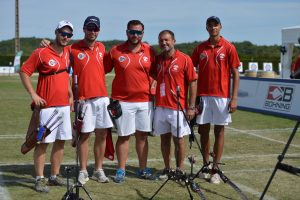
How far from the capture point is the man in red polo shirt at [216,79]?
270 inches

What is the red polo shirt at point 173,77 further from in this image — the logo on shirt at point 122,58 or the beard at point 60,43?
the beard at point 60,43

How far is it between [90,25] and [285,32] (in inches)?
911

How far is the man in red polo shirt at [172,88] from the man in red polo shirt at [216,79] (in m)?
0.26

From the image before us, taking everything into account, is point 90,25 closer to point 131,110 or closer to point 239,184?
point 131,110

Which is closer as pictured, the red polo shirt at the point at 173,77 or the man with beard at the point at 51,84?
the man with beard at the point at 51,84

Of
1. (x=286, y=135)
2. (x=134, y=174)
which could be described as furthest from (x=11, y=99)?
(x=134, y=174)

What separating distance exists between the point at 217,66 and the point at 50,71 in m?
2.26

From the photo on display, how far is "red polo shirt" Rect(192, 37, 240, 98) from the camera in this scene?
22.5ft

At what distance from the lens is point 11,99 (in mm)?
19391

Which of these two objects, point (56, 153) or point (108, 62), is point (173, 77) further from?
point (56, 153)

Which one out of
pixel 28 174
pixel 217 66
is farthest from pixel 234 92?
pixel 28 174

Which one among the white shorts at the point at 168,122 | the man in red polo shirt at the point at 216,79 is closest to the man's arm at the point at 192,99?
the white shorts at the point at 168,122

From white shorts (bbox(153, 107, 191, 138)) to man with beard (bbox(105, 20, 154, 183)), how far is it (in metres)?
0.18

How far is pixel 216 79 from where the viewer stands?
6871 mm
